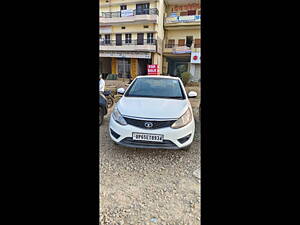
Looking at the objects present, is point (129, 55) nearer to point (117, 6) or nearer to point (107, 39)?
point (107, 39)

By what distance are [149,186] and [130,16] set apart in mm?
20638

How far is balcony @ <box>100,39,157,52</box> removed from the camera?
19.3 m

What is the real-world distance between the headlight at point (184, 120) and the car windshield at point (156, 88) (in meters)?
0.58

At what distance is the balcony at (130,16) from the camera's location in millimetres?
18594

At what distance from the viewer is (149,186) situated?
197 cm

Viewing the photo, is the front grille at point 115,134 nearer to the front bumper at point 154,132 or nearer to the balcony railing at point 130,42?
the front bumper at point 154,132

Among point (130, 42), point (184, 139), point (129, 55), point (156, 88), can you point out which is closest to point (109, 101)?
point (156, 88)

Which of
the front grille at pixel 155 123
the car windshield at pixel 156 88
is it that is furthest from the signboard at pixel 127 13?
the front grille at pixel 155 123

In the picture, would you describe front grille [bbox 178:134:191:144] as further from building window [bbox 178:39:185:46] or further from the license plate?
building window [bbox 178:39:185:46]
